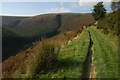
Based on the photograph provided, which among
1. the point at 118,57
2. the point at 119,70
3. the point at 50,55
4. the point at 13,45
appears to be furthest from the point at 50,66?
the point at 13,45

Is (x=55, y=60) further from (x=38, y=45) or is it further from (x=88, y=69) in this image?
(x=88, y=69)

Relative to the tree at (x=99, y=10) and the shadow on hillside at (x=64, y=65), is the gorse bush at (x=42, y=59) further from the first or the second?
the tree at (x=99, y=10)

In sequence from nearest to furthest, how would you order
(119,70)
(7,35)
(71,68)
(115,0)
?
(119,70), (71,68), (115,0), (7,35)

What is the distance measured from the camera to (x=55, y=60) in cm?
1235

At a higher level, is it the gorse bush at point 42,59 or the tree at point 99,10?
the tree at point 99,10

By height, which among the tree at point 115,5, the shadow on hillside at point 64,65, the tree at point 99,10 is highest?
the tree at point 99,10

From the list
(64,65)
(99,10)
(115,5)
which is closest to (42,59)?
(64,65)

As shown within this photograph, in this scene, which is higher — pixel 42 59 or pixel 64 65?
pixel 42 59

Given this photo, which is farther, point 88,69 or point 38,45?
point 38,45

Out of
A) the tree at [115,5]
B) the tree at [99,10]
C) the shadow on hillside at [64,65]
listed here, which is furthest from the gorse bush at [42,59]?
the tree at [99,10]

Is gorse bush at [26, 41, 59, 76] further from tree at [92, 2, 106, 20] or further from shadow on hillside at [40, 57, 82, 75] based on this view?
tree at [92, 2, 106, 20]

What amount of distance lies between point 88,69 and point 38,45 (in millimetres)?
3263

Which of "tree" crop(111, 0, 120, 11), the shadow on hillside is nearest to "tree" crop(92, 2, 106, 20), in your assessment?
"tree" crop(111, 0, 120, 11)

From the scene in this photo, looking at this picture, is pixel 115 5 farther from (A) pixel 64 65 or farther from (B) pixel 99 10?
(B) pixel 99 10
